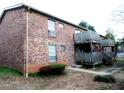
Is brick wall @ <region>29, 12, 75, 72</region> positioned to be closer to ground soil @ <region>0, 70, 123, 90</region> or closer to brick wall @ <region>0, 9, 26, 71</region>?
brick wall @ <region>0, 9, 26, 71</region>

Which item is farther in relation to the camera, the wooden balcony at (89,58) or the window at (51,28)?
the wooden balcony at (89,58)

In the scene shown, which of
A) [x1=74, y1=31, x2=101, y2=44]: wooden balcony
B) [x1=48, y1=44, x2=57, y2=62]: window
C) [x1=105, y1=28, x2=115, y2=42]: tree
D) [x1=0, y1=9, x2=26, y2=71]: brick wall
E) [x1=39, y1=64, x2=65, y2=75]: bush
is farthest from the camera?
[x1=105, y1=28, x2=115, y2=42]: tree

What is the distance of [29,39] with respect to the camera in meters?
14.7

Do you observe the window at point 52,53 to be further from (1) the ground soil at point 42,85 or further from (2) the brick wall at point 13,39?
(1) the ground soil at point 42,85

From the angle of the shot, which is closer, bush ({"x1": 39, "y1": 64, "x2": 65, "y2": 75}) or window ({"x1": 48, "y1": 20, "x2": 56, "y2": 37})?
bush ({"x1": 39, "y1": 64, "x2": 65, "y2": 75})

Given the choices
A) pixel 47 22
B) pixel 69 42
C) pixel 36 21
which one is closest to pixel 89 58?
pixel 69 42

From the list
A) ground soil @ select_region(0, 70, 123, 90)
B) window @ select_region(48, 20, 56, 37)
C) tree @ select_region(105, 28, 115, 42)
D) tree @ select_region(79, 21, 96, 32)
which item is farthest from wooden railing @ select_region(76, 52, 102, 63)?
tree @ select_region(105, 28, 115, 42)

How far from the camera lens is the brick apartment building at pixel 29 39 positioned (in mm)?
14562

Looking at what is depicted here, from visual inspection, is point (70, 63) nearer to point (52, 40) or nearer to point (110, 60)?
point (52, 40)

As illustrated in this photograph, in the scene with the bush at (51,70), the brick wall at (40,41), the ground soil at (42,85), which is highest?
the brick wall at (40,41)

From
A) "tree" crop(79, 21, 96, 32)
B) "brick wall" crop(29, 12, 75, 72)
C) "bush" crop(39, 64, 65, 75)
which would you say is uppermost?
"tree" crop(79, 21, 96, 32)

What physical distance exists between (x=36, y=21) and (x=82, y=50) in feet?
32.0

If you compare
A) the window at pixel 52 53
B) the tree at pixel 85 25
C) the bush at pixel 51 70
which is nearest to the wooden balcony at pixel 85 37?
the window at pixel 52 53

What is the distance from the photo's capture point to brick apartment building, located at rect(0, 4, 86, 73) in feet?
47.8
